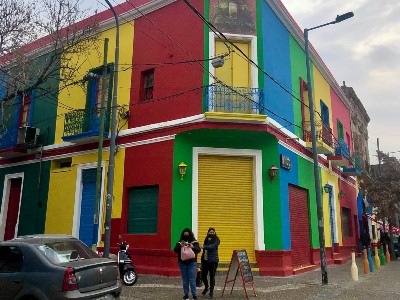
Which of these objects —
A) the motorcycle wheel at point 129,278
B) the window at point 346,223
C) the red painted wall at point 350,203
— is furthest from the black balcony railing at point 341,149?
the motorcycle wheel at point 129,278

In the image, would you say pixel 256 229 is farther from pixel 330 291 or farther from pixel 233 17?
pixel 233 17

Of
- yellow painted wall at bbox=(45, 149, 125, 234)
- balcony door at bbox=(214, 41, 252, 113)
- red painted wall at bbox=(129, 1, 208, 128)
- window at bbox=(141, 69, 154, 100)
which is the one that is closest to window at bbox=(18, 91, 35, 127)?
yellow painted wall at bbox=(45, 149, 125, 234)

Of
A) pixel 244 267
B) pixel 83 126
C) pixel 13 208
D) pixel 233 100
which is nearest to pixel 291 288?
pixel 244 267

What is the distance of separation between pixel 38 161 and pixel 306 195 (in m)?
12.7

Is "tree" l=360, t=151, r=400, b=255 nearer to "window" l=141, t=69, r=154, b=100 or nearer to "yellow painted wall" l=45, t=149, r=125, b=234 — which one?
"window" l=141, t=69, r=154, b=100

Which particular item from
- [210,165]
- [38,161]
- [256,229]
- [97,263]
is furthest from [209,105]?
[38,161]

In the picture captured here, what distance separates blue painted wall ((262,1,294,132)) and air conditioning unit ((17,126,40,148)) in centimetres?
1098

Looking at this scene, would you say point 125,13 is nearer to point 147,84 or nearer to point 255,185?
point 147,84

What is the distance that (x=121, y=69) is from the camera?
15844mm

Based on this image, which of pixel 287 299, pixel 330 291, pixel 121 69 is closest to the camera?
pixel 287 299

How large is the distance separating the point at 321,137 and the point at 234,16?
7.43 m

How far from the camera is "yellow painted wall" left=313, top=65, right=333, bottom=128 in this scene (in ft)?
63.8

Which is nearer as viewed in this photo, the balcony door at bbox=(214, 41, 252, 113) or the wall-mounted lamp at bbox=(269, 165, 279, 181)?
the balcony door at bbox=(214, 41, 252, 113)

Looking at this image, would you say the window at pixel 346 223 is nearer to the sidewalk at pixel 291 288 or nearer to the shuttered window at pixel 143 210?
the sidewalk at pixel 291 288
